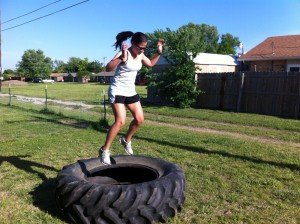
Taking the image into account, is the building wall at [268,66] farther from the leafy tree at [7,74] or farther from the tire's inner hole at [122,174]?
the leafy tree at [7,74]

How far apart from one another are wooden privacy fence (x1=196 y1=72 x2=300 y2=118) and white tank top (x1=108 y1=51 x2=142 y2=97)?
11068mm

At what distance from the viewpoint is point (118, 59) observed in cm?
488

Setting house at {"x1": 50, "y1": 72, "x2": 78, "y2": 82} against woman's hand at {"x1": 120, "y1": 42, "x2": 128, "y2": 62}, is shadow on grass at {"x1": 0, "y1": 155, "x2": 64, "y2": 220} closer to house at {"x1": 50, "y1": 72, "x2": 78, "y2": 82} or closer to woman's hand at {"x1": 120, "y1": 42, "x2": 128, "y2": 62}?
woman's hand at {"x1": 120, "y1": 42, "x2": 128, "y2": 62}

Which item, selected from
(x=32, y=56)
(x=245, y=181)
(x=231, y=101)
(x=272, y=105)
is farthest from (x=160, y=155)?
(x=32, y=56)

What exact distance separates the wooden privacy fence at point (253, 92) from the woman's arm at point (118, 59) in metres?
11.4

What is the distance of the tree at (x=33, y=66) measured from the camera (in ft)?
340

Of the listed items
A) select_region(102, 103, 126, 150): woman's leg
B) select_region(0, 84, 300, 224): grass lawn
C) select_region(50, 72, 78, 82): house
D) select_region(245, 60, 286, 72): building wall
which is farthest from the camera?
select_region(50, 72, 78, 82): house

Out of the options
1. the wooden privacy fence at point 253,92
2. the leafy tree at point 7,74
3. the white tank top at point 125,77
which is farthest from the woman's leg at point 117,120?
the leafy tree at point 7,74

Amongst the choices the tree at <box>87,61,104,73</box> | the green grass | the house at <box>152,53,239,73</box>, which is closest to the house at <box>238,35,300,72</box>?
the house at <box>152,53,239,73</box>

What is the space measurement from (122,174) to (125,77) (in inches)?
56.9

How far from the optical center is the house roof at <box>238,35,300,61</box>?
85.8 feet

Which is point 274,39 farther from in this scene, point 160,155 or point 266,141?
point 160,155

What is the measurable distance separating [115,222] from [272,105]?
43.1 feet

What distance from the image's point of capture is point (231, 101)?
58.2 ft
